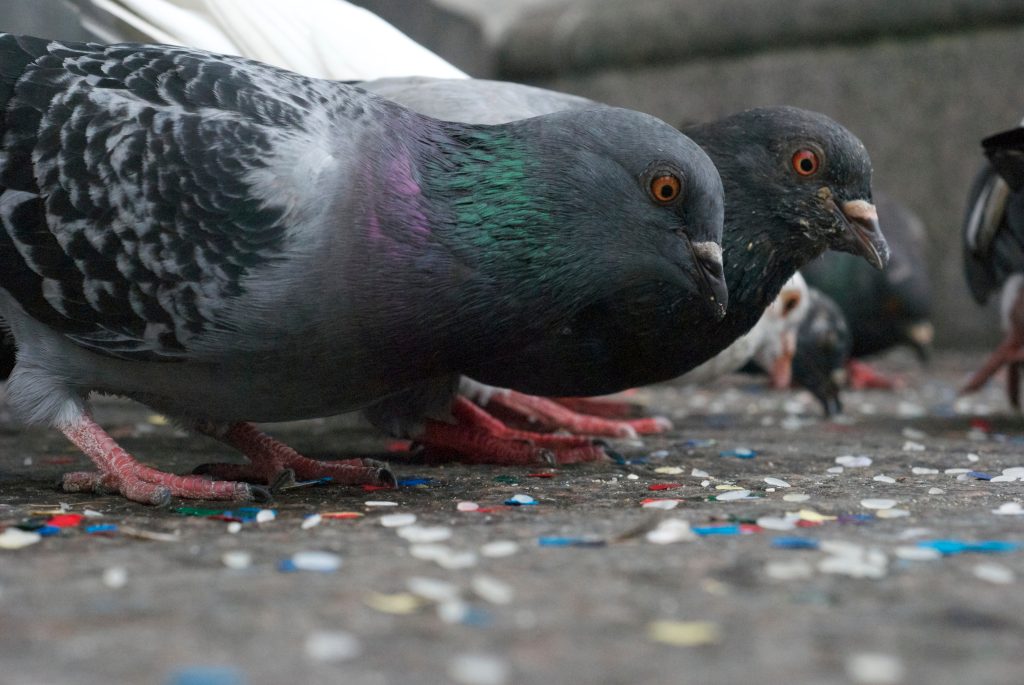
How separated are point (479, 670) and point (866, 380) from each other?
6984 mm

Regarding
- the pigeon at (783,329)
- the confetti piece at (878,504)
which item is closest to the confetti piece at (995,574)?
the confetti piece at (878,504)

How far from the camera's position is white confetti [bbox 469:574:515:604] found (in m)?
1.87

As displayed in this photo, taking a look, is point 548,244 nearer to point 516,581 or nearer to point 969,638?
point 516,581

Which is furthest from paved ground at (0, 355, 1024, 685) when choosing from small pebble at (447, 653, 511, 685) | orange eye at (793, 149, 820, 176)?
Answer: orange eye at (793, 149, 820, 176)

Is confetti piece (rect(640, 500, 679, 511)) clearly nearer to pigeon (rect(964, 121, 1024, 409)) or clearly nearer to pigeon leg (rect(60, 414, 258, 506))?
pigeon leg (rect(60, 414, 258, 506))

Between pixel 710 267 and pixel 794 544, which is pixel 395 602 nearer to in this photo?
pixel 794 544

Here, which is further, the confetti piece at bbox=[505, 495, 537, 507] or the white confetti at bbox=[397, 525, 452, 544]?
the confetti piece at bbox=[505, 495, 537, 507]

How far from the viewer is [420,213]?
280 centimetres

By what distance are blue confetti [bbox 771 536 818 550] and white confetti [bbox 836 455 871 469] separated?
1563mm

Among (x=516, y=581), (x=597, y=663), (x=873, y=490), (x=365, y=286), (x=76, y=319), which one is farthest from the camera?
(x=873, y=490)

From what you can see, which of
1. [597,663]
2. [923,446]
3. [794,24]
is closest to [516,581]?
[597,663]

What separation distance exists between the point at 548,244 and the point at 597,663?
141 centimetres

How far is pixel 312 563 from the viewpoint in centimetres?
209

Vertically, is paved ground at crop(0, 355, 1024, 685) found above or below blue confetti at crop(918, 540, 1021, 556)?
below
